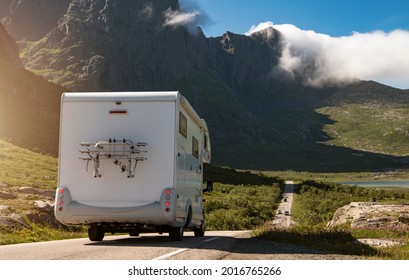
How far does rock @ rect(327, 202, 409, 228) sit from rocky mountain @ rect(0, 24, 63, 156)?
87.9 meters

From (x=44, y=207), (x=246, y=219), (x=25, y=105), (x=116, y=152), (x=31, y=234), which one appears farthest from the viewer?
(x=25, y=105)

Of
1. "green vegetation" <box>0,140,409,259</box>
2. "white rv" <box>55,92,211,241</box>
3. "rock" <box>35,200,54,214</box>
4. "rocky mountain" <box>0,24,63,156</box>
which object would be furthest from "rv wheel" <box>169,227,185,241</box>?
"rocky mountain" <box>0,24,63,156</box>

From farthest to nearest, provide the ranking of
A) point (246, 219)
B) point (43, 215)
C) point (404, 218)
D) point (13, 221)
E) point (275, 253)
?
point (246, 219)
point (43, 215)
point (13, 221)
point (404, 218)
point (275, 253)

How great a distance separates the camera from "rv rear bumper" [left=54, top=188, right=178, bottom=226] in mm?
15758

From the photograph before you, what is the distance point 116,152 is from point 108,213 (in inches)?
70.7

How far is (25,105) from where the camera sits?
12912cm

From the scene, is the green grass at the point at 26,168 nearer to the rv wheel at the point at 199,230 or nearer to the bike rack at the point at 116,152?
the rv wheel at the point at 199,230

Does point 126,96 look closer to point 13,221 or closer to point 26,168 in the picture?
point 13,221

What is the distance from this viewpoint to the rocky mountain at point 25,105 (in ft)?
363

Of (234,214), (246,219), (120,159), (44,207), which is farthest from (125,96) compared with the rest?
(234,214)

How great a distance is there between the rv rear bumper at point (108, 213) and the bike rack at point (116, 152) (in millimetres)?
991

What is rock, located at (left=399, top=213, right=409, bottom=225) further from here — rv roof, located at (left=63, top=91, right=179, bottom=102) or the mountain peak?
the mountain peak

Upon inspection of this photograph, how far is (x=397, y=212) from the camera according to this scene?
→ 23.0 m

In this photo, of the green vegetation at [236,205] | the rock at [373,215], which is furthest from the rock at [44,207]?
the green vegetation at [236,205]
